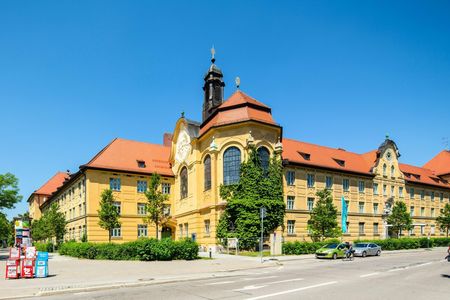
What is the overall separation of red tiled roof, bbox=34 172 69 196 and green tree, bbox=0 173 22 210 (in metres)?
46.8

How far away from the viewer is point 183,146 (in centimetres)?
4847

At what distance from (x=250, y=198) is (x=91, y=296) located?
25013mm

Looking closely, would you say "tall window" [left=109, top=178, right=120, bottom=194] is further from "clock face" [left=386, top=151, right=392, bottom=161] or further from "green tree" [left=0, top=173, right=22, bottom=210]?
"clock face" [left=386, top=151, right=392, bottom=161]

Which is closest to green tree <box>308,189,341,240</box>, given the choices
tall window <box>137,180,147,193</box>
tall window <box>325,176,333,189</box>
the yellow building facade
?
the yellow building facade

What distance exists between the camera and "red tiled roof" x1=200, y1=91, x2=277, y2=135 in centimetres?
3981

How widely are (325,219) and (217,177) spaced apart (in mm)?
12249

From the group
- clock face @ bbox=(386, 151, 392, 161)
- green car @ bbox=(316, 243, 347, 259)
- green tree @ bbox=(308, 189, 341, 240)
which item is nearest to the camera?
green car @ bbox=(316, 243, 347, 259)

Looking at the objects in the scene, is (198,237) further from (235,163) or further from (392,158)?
(392,158)

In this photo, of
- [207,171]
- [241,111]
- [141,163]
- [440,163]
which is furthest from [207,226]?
[440,163]

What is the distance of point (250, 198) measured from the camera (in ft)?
121

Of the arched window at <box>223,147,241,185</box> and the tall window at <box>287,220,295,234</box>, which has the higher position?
the arched window at <box>223,147,241,185</box>

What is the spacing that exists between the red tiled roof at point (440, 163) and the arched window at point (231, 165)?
48.8 metres

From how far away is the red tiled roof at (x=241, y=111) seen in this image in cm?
3981

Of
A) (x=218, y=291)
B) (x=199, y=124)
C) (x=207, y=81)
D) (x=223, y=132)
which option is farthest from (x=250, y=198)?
(x=218, y=291)
